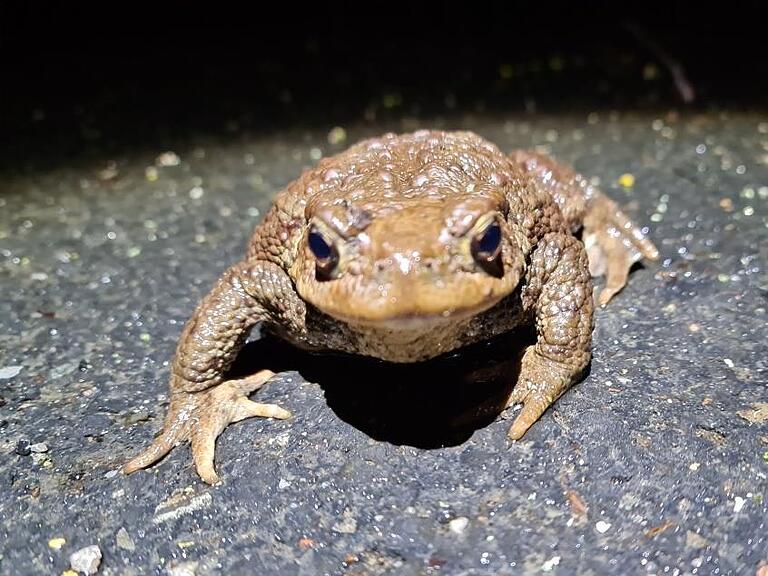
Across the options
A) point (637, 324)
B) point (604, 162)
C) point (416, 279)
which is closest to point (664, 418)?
point (637, 324)

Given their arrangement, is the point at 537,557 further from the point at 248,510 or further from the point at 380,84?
the point at 380,84

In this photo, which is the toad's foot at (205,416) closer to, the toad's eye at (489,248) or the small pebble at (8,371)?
the small pebble at (8,371)

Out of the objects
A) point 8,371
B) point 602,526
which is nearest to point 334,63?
point 8,371

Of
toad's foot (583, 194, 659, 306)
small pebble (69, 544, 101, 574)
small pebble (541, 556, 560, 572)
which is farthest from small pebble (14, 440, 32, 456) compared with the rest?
toad's foot (583, 194, 659, 306)

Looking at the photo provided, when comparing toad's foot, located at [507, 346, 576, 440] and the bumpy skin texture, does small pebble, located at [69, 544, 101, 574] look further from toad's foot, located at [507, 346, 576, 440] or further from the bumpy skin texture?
toad's foot, located at [507, 346, 576, 440]

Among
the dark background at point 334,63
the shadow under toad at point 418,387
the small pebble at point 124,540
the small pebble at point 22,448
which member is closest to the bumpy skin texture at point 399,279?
the shadow under toad at point 418,387

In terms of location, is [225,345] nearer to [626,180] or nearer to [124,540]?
[124,540]
